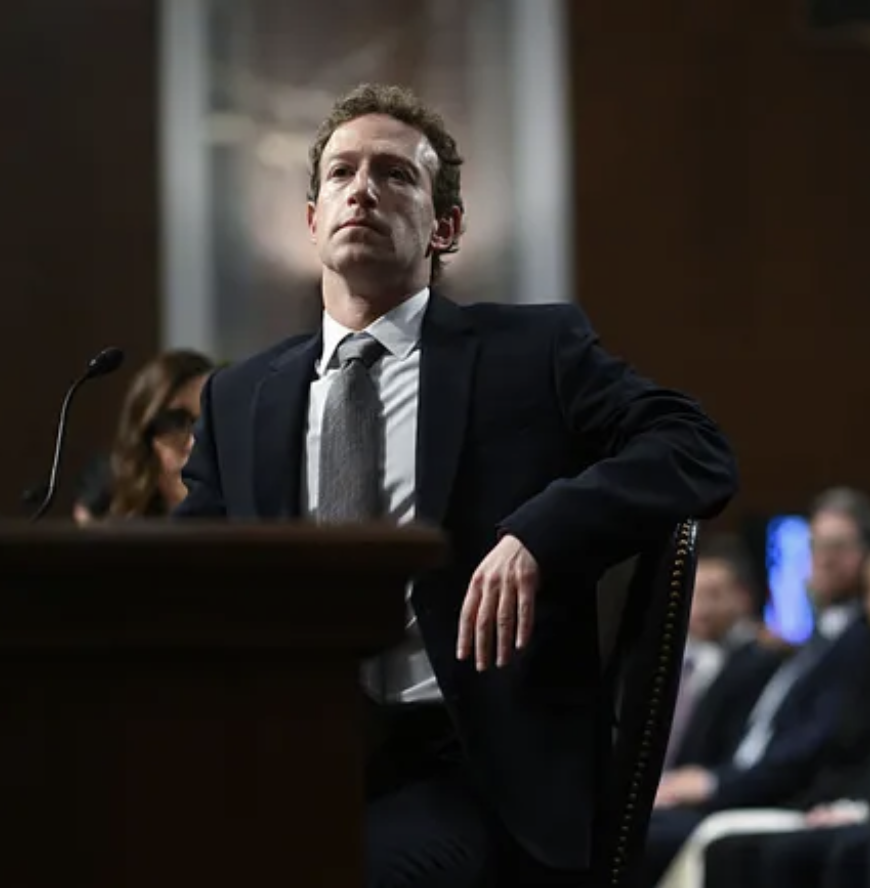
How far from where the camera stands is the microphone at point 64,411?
2463mm

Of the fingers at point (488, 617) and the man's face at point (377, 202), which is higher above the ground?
the man's face at point (377, 202)

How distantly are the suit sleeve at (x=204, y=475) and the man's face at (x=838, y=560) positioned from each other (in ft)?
13.1

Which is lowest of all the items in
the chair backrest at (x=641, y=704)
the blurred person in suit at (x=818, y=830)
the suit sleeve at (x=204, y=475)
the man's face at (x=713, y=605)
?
the blurred person in suit at (x=818, y=830)

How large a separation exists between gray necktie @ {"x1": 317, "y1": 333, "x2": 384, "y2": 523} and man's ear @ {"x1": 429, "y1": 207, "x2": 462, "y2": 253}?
0.26m

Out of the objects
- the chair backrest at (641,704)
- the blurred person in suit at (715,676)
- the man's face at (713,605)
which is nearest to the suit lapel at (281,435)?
the chair backrest at (641,704)

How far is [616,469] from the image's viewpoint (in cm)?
242

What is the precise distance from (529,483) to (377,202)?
→ 42 centimetres

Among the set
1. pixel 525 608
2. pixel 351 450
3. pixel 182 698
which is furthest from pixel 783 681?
pixel 182 698

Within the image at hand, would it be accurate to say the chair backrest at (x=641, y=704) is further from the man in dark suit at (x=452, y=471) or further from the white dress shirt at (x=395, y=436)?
the white dress shirt at (x=395, y=436)

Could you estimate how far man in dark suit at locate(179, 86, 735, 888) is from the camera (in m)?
2.42

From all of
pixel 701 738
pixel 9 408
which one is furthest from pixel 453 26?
pixel 701 738

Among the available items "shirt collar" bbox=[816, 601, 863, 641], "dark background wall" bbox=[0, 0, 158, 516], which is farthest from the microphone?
"dark background wall" bbox=[0, 0, 158, 516]

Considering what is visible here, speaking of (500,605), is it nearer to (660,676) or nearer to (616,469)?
(616,469)

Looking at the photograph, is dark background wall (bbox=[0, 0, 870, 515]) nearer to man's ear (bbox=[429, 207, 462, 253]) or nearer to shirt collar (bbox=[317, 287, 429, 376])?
man's ear (bbox=[429, 207, 462, 253])
